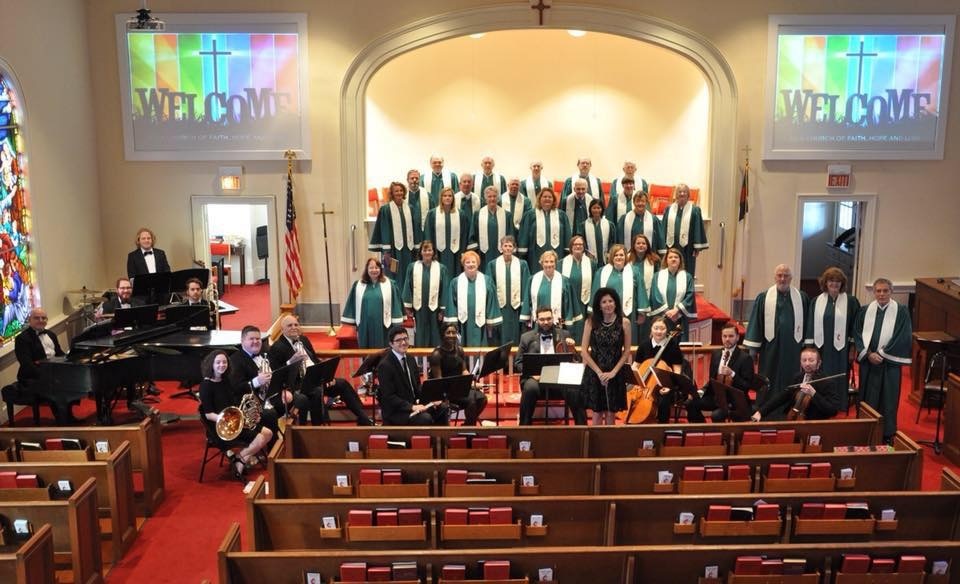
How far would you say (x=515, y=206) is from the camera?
13.1 metres

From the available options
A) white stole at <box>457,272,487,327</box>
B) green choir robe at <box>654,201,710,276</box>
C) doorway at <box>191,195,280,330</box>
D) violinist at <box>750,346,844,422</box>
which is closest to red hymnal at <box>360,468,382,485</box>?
violinist at <box>750,346,844,422</box>

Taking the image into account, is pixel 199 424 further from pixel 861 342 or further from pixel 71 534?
pixel 861 342

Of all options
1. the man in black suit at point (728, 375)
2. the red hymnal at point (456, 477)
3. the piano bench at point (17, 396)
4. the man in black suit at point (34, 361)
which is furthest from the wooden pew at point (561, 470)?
the piano bench at point (17, 396)

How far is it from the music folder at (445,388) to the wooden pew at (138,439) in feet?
7.30

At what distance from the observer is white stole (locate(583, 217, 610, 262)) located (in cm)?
1265

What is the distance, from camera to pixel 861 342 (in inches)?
380

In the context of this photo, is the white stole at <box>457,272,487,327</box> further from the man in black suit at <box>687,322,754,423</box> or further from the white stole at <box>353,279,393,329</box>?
the man in black suit at <box>687,322,754,423</box>

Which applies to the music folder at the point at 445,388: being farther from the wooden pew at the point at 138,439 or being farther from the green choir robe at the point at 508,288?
the green choir robe at the point at 508,288

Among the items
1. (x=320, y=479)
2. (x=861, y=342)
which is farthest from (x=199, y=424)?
(x=861, y=342)

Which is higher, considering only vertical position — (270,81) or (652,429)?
(270,81)

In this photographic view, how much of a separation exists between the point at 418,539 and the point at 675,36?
8.79 meters

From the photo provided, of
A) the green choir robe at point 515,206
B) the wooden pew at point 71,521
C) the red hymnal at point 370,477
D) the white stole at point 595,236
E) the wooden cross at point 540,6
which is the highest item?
the wooden cross at point 540,6

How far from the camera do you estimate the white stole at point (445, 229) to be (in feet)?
41.8

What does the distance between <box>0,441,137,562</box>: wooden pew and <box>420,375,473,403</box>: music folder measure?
2352 mm
